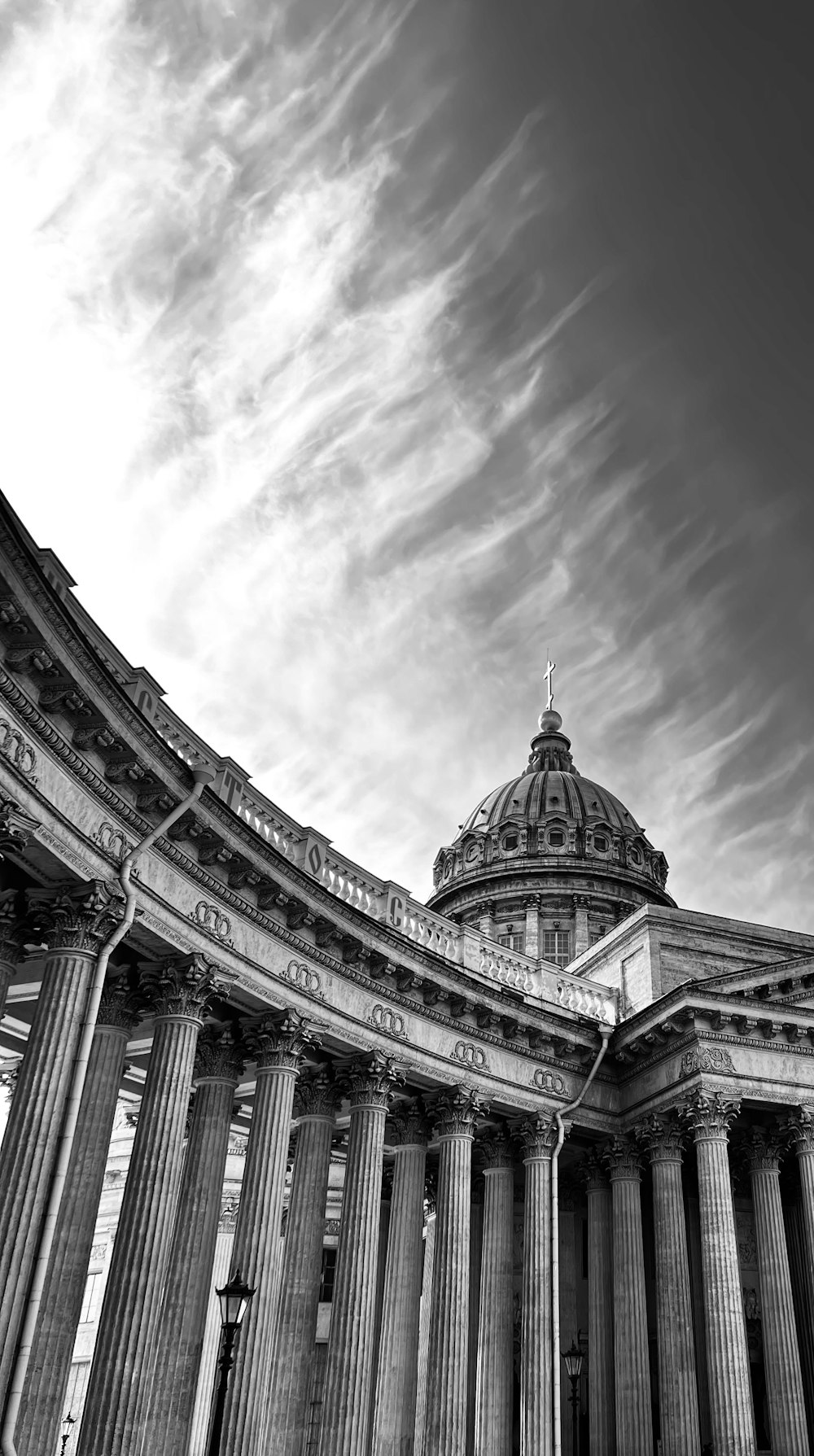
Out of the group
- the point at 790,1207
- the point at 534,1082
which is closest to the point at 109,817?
the point at 534,1082

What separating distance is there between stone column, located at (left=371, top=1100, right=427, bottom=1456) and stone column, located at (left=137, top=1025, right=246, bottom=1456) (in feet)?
17.2

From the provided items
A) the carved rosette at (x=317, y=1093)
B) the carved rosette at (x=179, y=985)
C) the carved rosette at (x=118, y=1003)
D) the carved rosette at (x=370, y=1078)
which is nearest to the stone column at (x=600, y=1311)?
the carved rosette at (x=370, y=1078)

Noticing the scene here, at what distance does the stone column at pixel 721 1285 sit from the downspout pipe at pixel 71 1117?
16008 mm

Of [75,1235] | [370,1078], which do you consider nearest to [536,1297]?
[370,1078]

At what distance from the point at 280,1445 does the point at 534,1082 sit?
35.1ft

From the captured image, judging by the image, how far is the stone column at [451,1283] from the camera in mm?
25359

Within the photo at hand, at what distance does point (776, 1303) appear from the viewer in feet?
93.1

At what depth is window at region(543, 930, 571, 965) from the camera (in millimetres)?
57156

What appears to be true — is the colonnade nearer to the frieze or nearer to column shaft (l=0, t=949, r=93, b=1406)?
column shaft (l=0, t=949, r=93, b=1406)

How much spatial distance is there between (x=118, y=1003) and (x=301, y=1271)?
7.61 metres

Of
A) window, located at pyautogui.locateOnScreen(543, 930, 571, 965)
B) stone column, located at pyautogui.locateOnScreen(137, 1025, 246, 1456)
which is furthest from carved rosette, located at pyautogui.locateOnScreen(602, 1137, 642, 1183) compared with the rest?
window, located at pyautogui.locateOnScreen(543, 930, 571, 965)

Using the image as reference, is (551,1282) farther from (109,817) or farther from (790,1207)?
(109,817)

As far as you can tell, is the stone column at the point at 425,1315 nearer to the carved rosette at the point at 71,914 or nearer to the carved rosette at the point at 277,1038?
the carved rosette at the point at 277,1038

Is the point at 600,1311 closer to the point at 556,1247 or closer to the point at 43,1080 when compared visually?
the point at 556,1247
